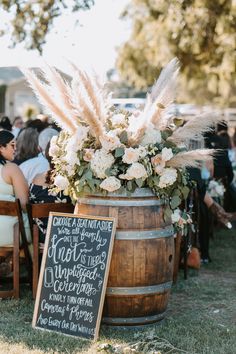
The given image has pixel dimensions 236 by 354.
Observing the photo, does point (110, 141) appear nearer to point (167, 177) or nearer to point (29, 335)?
point (167, 177)

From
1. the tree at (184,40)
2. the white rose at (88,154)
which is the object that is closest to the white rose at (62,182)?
the white rose at (88,154)

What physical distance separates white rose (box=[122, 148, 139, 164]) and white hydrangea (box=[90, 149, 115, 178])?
11 cm

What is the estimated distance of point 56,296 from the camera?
5.30 meters

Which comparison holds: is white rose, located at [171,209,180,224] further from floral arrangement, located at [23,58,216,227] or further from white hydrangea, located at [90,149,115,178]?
white hydrangea, located at [90,149,115,178]

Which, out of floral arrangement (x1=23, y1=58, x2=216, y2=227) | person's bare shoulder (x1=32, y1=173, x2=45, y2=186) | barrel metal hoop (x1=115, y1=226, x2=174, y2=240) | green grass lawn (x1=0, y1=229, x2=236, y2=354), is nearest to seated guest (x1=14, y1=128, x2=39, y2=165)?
person's bare shoulder (x1=32, y1=173, x2=45, y2=186)

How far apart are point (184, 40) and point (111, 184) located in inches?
408

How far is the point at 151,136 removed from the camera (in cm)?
532

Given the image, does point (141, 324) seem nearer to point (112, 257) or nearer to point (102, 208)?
point (112, 257)

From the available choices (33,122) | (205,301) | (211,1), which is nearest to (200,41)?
(211,1)

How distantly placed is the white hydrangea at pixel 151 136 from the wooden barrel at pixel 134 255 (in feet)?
1.26

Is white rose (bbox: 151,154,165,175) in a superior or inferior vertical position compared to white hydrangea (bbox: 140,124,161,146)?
inferior

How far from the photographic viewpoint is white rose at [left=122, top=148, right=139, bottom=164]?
5.20 metres

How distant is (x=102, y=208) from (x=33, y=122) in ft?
16.4

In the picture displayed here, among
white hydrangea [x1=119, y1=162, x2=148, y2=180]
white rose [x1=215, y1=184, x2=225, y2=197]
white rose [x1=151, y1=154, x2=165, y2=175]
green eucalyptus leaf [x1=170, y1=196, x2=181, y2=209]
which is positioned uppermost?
white rose [x1=151, y1=154, x2=165, y2=175]
